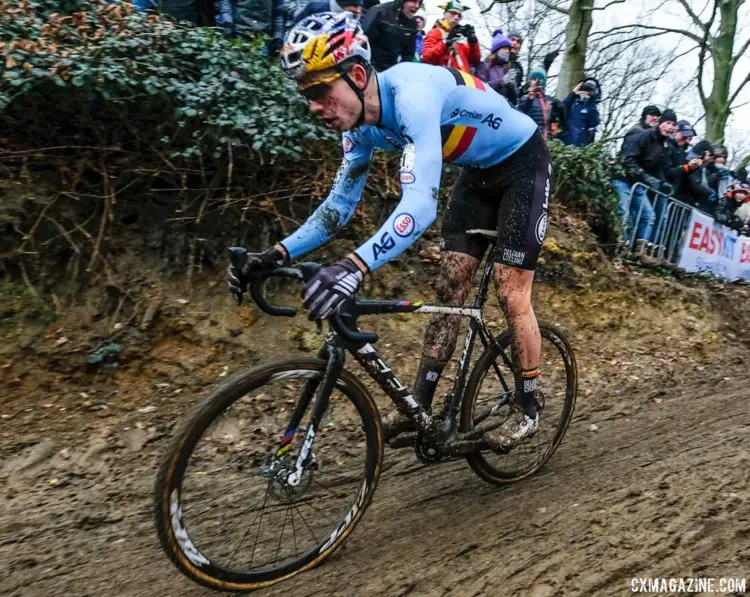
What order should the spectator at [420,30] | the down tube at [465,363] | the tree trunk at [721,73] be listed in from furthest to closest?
the tree trunk at [721,73] → the spectator at [420,30] → the down tube at [465,363]

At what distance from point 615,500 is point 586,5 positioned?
10896mm

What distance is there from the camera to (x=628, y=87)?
22.1 metres

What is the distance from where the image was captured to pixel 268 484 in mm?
2588

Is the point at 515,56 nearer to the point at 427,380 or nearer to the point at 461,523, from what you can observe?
the point at 427,380

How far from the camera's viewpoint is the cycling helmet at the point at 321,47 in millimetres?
2451

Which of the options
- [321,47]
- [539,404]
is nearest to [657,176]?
[539,404]

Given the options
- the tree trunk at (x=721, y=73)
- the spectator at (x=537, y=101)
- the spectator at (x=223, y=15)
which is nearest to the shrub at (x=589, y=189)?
the spectator at (x=537, y=101)

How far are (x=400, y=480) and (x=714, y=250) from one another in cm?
744

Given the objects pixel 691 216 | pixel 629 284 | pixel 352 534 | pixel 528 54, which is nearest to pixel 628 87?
pixel 528 54

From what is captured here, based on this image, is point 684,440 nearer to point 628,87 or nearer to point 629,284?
point 629,284

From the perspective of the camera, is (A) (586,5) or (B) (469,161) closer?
(B) (469,161)

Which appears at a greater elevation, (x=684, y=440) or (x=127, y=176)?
(x=127, y=176)

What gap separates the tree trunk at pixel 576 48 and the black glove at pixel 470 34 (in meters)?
5.41

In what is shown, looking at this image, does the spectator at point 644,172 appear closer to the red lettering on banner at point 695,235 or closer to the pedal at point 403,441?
the red lettering on banner at point 695,235
